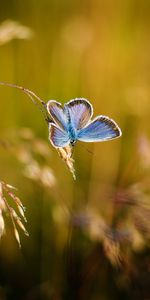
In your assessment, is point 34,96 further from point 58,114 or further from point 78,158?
point 78,158

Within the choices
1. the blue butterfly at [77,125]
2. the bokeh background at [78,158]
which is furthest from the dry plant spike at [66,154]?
the bokeh background at [78,158]

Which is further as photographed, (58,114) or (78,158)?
(78,158)

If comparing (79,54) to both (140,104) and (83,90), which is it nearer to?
(83,90)

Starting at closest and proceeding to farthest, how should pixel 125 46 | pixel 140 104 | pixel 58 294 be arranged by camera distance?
pixel 58 294 → pixel 140 104 → pixel 125 46

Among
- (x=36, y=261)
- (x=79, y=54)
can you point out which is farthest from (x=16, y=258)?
(x=79, y=54)

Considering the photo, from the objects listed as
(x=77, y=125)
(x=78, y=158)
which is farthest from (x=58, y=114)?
(x=78, y=158)

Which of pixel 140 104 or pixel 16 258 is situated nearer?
pixel 16 258
